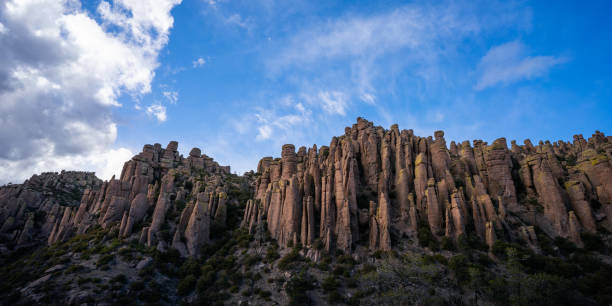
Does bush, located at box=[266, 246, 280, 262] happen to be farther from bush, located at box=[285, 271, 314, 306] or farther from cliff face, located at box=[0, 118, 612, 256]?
bush, located at box=[285, 271, 314, 306]

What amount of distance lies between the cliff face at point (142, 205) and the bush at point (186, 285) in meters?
6.83

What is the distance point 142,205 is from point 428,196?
54747 millimetres

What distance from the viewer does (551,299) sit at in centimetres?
2745

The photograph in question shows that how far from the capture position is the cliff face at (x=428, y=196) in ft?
138

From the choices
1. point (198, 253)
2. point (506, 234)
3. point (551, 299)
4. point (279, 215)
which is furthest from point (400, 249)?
point (198, 253)

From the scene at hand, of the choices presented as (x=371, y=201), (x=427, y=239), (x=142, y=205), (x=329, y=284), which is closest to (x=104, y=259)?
(x=142, y=205)

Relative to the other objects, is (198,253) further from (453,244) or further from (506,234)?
(506,234)

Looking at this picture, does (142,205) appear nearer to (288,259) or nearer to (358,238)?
(288,259)

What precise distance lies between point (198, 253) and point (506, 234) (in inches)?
1994

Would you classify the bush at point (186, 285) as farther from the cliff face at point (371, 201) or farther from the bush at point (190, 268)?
the cliff face at point (371, 201)

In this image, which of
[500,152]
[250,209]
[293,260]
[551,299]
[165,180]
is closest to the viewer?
[551,299]

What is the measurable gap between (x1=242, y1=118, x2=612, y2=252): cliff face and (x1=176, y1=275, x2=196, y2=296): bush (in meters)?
14.8

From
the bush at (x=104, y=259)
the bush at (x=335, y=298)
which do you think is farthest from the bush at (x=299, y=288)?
the bush at (x=104, y=259)

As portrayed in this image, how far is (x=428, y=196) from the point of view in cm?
4662
